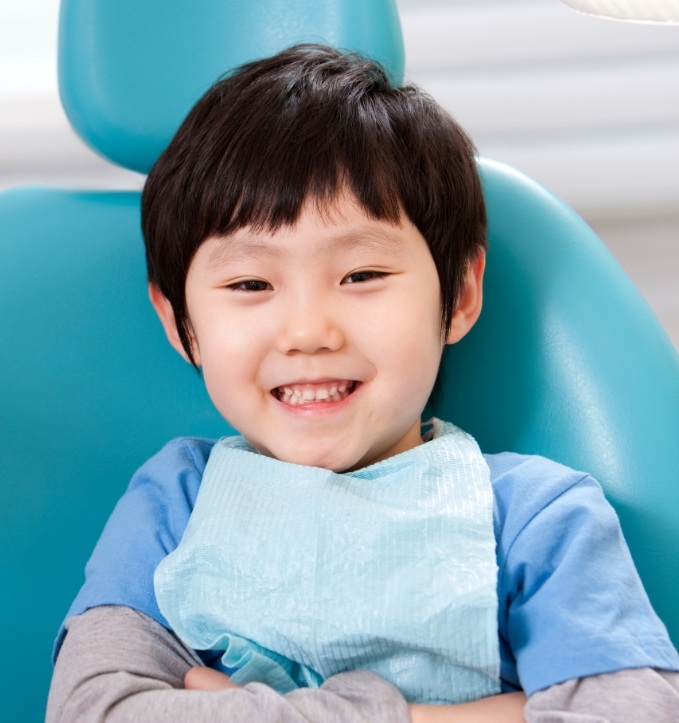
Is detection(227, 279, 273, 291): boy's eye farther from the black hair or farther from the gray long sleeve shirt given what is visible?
the gray long sleeve shirt

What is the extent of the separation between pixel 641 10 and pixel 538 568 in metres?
0.44

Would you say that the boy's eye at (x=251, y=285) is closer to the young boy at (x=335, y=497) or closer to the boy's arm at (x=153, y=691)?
the young boy at (x=335, y=497)

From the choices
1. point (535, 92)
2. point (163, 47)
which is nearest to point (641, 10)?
point (163, 47)

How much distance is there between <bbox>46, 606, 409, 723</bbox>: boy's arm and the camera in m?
0.79

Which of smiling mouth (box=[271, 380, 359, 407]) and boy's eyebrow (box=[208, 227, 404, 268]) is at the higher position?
boy's eyebrow (box=[208, 227, 404, 268])

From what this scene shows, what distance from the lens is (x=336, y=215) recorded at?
925 mm

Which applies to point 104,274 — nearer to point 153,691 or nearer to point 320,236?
point 320,236

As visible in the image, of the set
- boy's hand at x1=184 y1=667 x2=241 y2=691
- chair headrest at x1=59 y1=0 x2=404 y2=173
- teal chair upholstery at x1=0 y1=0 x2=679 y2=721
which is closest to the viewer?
boy's hand at x1=184 y1=667 x2=241 y2=691

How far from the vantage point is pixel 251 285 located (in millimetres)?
961

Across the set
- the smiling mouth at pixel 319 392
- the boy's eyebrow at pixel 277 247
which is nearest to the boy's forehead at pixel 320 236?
the boy's eyebrow at pixel 277 247

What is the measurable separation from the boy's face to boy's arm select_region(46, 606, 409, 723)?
191 mm

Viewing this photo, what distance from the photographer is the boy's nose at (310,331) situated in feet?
2.96

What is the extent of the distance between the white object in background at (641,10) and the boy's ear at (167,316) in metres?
0.47

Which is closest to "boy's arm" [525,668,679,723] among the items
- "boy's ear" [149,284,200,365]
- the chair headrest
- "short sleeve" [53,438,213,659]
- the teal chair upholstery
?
the teal chair upholstery
